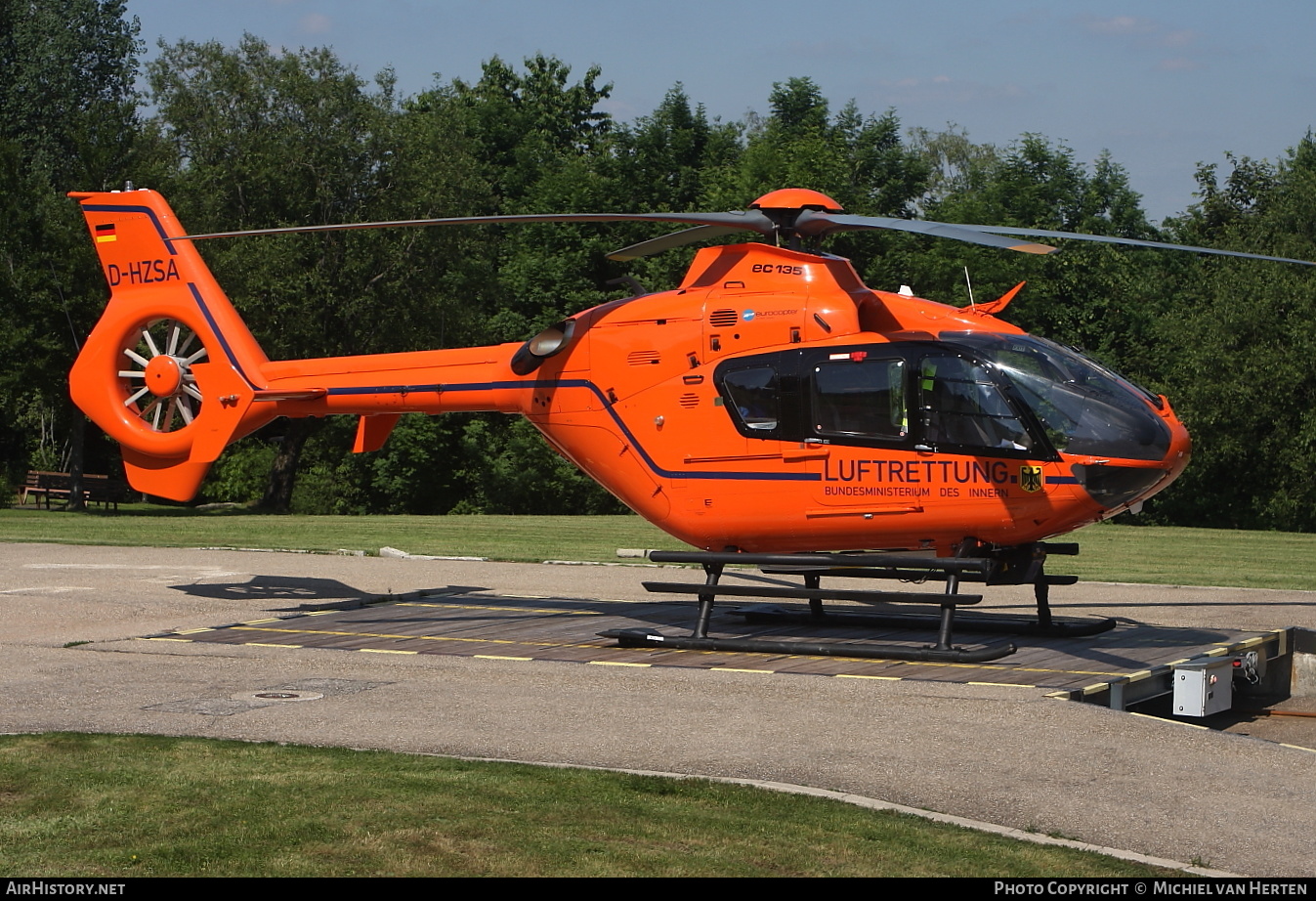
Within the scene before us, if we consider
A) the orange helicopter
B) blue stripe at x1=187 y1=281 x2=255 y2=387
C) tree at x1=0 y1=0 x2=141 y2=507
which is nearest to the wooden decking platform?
the orange helicopter

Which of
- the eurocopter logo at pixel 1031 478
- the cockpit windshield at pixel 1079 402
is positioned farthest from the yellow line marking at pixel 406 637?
the cockpit windshield at pixel 1079 402

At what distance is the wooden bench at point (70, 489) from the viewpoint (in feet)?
130

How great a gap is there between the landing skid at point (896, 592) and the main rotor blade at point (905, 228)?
9.70 ft

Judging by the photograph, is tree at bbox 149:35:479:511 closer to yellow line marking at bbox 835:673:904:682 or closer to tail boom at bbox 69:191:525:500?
tail boom at bbox 69:191:525:500

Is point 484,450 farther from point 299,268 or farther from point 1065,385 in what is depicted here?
point 1065,385

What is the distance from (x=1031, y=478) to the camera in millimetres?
12656

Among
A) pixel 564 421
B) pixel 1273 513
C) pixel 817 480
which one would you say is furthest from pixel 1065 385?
pixel 1273 513

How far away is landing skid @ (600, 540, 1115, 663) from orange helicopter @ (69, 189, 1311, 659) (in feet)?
0.13

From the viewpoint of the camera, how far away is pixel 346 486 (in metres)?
50.8

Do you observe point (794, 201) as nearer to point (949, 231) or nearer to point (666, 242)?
point (666, 242)

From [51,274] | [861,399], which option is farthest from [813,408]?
[51,274]

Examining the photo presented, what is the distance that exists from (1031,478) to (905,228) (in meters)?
2.58

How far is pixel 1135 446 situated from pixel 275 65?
1602 inches

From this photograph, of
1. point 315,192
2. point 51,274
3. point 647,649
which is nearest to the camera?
point 647,649
